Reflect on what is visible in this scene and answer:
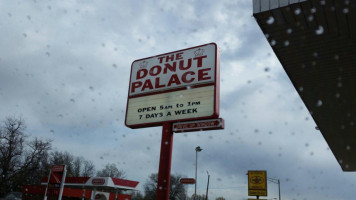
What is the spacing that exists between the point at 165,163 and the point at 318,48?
588 centimetres

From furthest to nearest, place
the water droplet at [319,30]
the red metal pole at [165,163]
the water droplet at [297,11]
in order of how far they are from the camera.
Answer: the red metal pole at [165,163] → the water droplet at [319,30] → the water droplet at [297,11]

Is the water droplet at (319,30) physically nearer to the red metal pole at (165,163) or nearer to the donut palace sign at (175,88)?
the donut palace sign at (175,88)

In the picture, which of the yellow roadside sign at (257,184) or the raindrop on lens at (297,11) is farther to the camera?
the yellow roadside sign at (257,184)

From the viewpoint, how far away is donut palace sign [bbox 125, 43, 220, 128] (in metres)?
10.7

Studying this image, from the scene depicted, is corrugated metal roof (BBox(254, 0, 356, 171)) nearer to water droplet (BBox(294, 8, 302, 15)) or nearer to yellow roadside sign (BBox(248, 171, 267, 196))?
water droplet (BBox(294, 8, 302, 15))

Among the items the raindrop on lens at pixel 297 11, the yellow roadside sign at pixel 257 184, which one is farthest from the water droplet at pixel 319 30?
the yellow roadside sign at pixel 257 184

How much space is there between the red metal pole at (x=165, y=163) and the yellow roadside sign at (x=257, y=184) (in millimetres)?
14998

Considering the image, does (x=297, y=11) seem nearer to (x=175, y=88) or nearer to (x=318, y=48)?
(x=318, y=48)

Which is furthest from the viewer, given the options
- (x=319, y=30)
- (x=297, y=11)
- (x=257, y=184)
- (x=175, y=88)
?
(x=257, y=184)

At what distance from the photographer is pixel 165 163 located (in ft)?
34.2

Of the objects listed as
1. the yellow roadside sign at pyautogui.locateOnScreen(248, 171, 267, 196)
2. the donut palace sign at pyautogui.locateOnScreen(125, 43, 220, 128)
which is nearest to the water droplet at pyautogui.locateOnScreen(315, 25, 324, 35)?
the donut palace sign at pyautogui.locateOnScreen(125, 43, 220, 128)

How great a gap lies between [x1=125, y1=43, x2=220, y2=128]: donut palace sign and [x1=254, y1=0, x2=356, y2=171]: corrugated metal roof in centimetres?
273

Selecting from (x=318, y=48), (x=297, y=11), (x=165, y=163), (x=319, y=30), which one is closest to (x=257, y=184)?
(x=165, y=163)

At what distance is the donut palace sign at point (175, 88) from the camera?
421 inches
